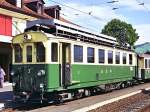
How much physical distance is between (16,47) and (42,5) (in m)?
24.3

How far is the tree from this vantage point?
7479cm

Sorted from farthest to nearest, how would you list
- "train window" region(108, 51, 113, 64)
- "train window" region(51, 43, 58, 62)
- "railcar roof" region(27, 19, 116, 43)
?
1. "train window" region(108, 51, 113, 64)
2. "railcar roof" region(27, 19, 116, 43)
3. "train window" region(51, 43, 58, 62)

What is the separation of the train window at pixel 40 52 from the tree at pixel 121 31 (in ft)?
190

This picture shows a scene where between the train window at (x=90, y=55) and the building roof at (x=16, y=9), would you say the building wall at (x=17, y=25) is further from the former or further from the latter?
the train window at (x=90, y=55)

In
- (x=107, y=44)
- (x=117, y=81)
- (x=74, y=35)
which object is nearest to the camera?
(x=74, y=35)

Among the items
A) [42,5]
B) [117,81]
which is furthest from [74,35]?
[42,5]

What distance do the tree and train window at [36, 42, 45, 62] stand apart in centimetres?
5782

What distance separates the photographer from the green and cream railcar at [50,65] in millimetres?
16859

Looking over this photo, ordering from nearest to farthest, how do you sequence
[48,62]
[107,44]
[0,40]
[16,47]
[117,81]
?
[48,62], [16,47], [107,44], [117,81], [0,40]

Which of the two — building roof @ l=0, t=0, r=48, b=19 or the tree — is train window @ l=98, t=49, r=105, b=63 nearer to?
building roof @ l=0, t=0, r=48, b=19

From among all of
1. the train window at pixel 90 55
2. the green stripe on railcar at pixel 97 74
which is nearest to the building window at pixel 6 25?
the green stripe on railcar at pixel 97 74

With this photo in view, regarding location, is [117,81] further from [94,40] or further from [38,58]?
[38,58]

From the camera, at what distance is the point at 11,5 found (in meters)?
36.5

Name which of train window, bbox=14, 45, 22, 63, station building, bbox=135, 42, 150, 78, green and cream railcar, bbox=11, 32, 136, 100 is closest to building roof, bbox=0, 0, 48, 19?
station building, bbox=135, 42, 150, 78
